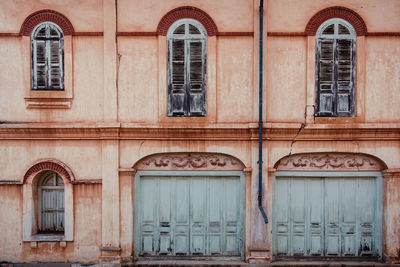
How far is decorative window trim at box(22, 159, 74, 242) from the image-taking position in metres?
9.34

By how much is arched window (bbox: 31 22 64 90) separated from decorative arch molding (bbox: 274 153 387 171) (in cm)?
610

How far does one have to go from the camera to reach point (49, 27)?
30.7ft

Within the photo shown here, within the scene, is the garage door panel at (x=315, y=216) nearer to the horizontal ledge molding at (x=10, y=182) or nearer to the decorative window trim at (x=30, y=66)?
the decorative window trim at (x=30, y=66)

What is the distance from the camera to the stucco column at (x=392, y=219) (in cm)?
934

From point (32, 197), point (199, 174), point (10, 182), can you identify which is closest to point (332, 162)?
point (199, 174)

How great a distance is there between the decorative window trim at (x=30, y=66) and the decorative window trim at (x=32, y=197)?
1463mm

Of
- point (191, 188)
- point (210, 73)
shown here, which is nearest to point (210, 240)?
point (191, 188)

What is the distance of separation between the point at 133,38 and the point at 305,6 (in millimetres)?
4397

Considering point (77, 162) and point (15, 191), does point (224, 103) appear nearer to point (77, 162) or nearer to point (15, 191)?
point (77, 162)

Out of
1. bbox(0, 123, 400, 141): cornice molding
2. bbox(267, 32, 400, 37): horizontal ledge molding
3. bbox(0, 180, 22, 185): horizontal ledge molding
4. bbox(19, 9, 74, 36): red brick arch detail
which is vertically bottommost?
bbox(0, 180, 22, 185): horizontal ledge molding

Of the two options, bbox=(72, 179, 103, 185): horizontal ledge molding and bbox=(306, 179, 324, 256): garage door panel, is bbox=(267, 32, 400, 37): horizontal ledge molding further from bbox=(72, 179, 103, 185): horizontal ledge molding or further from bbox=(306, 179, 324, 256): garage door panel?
bbox=(72, 179, 103, 185): horizontal ledge molding

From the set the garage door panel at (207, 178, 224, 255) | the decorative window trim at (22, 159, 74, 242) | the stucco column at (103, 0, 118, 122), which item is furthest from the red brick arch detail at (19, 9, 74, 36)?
the garage door panel at (207, 178, 224, 255)

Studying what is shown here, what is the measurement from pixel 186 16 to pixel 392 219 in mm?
7293

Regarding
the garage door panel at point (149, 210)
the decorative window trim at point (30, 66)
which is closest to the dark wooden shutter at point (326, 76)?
the garage door panel at point (149, 210)
